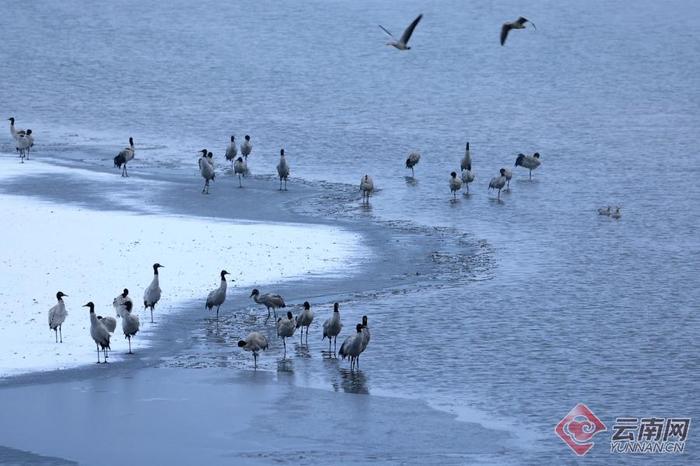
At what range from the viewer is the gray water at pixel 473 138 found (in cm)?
2541

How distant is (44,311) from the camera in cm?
2700

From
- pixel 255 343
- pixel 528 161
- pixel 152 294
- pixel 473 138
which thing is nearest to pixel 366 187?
pixel 528 161

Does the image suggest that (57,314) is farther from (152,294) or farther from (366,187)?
(366,187)

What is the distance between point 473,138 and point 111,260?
85.3ft

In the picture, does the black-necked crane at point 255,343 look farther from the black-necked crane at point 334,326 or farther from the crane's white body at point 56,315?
the crane's white body at point 56,315

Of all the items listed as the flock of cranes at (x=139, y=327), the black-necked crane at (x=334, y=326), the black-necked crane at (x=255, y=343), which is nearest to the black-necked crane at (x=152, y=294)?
the flock of cranes at (x=139, y=327)

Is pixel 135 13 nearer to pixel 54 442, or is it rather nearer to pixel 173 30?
pixel 173 30

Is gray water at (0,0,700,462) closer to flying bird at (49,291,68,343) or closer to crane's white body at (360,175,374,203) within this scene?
crane's white body at (360,175,374,203)

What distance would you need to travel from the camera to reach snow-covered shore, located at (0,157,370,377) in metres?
25.6

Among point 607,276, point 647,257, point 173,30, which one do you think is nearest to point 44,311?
point 607,276

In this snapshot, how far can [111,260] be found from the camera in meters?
31.5

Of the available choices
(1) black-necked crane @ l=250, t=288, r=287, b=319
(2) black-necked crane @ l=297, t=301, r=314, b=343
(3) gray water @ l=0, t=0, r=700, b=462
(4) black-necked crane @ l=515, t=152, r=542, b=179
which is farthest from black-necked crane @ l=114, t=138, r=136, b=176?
(2) black-necked crane @ l=297, t=301, r=314, b=343

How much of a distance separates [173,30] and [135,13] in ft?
26.4

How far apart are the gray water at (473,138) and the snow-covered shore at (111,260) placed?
303 centimetres
